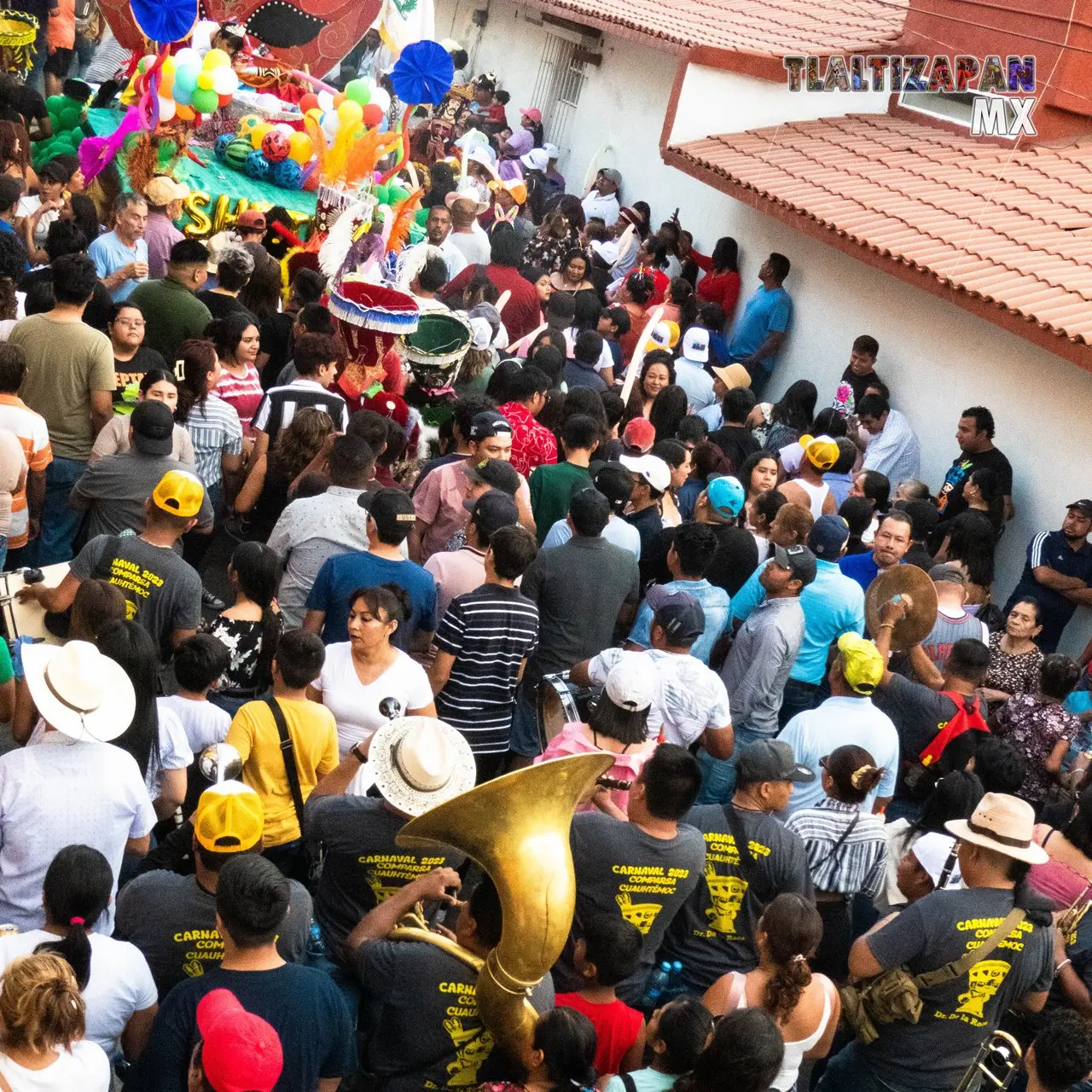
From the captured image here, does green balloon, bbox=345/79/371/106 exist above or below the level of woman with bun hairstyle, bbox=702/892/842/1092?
above

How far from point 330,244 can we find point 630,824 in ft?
21.3

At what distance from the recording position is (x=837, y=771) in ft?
17.6

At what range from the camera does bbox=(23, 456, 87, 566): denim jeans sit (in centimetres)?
709

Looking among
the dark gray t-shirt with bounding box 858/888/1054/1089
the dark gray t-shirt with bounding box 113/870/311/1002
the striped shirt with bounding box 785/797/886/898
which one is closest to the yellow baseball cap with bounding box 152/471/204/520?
the dark gray t-shirt with bounding box 113/870/311/1002

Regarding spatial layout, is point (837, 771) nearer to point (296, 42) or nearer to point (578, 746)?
point (578, 746)

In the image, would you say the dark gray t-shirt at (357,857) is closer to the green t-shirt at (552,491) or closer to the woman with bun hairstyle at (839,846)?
the woman with bun hairstyle at (839,846)

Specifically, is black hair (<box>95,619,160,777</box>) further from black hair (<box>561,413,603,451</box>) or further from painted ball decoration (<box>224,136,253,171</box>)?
painted ball decoration (<box>224,136,253,171</box>)

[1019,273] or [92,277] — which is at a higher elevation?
[1019,273]

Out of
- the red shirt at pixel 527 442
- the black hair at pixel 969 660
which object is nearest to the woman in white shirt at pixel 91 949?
the black hair at pixel 969 660

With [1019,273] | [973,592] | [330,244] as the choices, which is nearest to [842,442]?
[973,592]

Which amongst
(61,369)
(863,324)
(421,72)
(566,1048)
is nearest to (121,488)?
(61,369)

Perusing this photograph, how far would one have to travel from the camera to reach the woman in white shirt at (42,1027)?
3.49 meters

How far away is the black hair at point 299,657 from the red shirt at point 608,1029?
1501 mm

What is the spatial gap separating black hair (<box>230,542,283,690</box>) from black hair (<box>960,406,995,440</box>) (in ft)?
18.0
